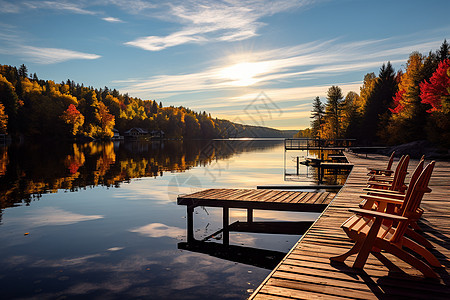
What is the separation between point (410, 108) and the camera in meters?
43.8

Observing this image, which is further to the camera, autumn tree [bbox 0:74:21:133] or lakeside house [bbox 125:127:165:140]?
lakeside house [bbox 125:127:165:140]

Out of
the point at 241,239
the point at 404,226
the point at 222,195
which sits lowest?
the point at 241,239

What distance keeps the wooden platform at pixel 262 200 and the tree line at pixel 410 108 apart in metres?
27.6

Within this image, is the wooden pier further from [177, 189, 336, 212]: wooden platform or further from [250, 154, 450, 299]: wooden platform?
[250, 154, 450, 299]: wooden platform

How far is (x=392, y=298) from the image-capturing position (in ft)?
13.2

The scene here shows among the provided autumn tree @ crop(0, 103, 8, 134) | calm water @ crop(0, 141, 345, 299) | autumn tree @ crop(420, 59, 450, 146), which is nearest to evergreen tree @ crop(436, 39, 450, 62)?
autumn tree @ crop(420, 59, 450, 146)

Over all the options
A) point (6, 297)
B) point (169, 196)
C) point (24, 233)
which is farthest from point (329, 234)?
point (169, 196)

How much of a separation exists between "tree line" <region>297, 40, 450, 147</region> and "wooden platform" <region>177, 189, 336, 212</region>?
27.6m

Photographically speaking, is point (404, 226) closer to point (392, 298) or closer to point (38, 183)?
point (392, 298)

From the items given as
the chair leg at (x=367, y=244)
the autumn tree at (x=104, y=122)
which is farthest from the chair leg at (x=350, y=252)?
the autumn tree at (x=104, y=122)

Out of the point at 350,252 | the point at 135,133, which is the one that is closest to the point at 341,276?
the point at 350,252

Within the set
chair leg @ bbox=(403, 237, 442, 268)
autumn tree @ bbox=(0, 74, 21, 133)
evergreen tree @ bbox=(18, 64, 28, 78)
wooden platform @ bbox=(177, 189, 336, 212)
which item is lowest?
wooden platform @ bbox=(177, 189, 336, 212)

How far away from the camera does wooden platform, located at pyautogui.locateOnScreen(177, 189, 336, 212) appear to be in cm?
1194

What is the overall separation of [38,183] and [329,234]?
23885mm
